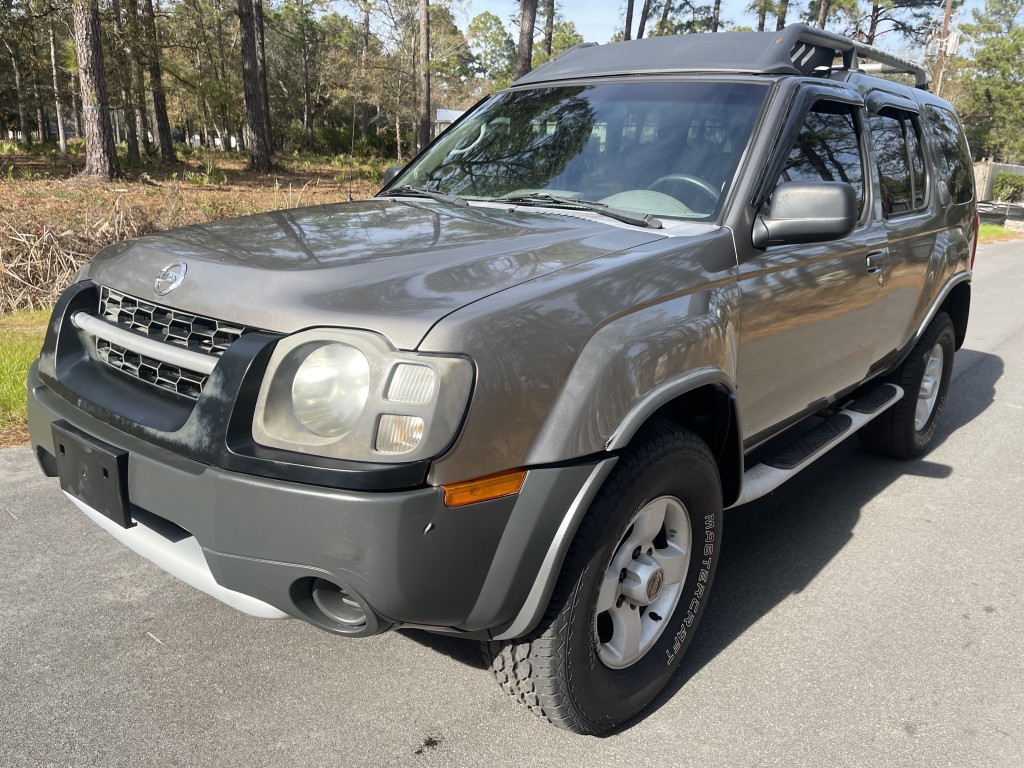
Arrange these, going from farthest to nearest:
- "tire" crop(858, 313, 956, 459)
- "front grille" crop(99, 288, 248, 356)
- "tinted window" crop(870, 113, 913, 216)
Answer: "tire" crop(858, 313, 956, 459) < "tinted window" crop(870, 113, 913, 216) < "front grille" crop(99, 288, 248, 356)

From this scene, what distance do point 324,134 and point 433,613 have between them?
56.1 m

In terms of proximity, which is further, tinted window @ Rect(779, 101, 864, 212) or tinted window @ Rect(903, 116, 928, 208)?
tinted window @ Rect(903, 116, 928, 208)

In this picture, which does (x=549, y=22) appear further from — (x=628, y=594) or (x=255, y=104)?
(x=628, y=594)

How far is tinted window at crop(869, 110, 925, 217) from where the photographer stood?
3.82m

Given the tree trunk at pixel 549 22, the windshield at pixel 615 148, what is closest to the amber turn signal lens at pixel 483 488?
the windshield at pixel 615 148

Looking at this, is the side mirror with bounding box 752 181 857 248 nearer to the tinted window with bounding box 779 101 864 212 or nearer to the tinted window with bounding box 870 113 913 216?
the tinted window with bounding box 779 101 864 212

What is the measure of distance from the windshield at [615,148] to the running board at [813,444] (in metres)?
0.99

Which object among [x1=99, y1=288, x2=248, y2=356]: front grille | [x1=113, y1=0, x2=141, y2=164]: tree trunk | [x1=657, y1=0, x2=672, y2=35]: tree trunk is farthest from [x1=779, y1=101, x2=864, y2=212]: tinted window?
[x1=657, y1=0, x2=672, y2=35]: tree trunk

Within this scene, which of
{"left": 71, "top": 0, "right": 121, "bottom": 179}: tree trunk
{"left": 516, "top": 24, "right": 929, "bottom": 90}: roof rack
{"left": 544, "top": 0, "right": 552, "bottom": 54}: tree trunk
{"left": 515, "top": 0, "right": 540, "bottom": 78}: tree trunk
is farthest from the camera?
{"left": 544, "top": 0, "right": 552, "bottom": 54}: tree trunk

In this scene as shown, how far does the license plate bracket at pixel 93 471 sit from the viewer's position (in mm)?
2096

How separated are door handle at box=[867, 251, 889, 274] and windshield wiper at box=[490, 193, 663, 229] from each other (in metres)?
1.30

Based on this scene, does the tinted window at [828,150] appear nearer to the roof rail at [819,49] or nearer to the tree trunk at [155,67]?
the roof rail at [819,49]

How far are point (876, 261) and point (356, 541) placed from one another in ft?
9.14

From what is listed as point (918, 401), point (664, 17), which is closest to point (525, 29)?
point (918, 401)
